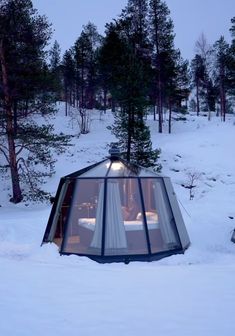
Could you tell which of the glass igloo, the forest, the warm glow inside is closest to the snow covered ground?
the glass igloo

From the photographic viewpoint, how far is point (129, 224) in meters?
9.12

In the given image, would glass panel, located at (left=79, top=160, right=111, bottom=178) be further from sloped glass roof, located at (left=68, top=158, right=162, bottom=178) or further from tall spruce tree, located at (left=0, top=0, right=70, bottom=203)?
tall spruce tree, located at (left=0, top=0, right=70, bottom=203)

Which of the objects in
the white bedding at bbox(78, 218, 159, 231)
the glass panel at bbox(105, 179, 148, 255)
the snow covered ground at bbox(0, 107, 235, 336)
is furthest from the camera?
the white bedding at bbox(78, 218, 159, 231)

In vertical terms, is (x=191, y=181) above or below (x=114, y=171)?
below

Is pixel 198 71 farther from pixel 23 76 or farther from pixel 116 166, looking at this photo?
pixel 116 166

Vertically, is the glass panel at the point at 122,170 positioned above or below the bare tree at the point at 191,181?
above

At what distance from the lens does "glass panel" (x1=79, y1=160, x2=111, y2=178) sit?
31.2 ft

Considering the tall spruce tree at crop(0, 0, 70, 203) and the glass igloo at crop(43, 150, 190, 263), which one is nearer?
the glass igloo at crop(43, 150, 190, 263)

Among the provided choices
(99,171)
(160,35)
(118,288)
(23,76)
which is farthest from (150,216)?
(160,35)

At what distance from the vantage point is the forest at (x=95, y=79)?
1712 cm

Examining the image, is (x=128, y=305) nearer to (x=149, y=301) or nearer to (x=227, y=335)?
(x=149, y=301)

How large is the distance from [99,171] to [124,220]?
1.47m

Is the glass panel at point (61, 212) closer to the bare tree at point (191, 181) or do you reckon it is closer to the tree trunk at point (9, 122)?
the tree trunk at point (9, 122)

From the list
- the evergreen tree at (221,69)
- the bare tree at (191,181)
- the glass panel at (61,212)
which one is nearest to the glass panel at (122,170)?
the glass panel at (61,212)
